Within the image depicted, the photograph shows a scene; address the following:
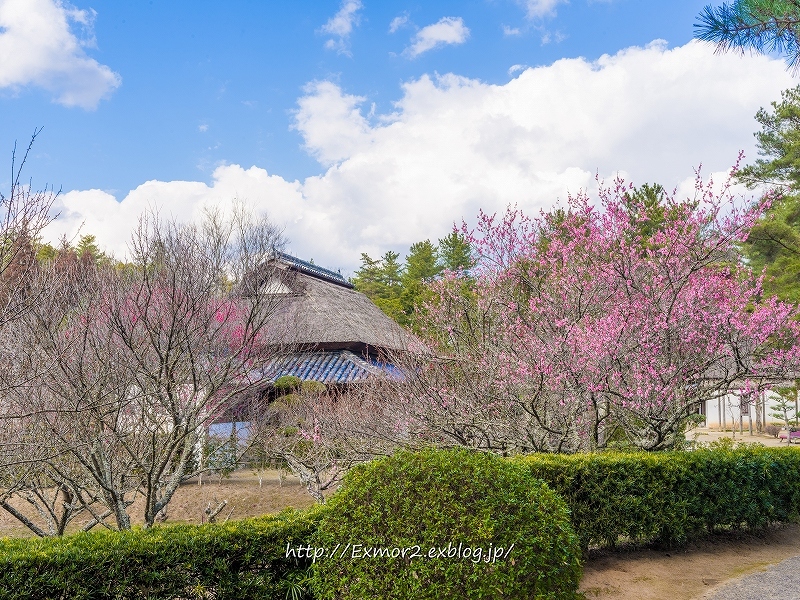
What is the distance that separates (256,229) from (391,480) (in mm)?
4748

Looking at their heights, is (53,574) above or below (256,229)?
below

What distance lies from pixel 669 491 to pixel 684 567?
828 mm

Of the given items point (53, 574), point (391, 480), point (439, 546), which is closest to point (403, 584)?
point (439, 546)

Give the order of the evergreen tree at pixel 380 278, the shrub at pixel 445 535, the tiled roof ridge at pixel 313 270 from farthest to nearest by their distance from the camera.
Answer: the evergreen tree at pixel 380 278
the tiled roof ridge at pixel 313 270
the shrub at pixel 445 535

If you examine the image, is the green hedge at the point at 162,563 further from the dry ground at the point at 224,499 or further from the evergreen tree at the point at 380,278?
the evergreen tree at the point at 380,278

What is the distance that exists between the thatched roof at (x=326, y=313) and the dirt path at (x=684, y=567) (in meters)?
8.93

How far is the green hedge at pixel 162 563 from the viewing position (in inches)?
163

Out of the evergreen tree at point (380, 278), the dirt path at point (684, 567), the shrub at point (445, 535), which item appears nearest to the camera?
the shrub at point (445, 535)

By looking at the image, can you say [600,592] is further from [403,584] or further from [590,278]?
[590,278]

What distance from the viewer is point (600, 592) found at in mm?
5785

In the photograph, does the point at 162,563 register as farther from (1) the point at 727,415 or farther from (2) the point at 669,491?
(1) the point at 727,415

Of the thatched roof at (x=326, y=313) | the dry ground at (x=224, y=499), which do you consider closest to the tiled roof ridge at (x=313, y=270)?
the thatched roof at (x=326, y=313)

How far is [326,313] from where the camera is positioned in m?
18.8

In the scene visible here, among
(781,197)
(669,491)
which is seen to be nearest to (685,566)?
(669,491)
